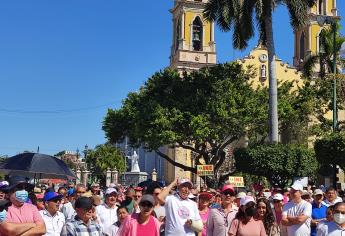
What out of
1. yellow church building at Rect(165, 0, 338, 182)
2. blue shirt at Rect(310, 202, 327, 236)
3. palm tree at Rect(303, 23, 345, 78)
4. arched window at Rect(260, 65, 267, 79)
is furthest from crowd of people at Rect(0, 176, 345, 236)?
arched window at Rect(260, 65, 267, 79)

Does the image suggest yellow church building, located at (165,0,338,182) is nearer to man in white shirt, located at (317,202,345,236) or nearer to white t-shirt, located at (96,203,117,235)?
white t-shirt, located at (96,203,117,235)

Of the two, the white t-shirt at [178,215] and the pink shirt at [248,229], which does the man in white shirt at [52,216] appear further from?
the pink shirt at [248,229]

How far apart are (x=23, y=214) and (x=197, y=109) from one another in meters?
27.9

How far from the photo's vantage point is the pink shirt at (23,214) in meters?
5.84

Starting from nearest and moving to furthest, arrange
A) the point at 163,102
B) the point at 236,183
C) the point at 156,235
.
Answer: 1. the point at 156,235
2. the point at 236,183
3. the point at 163,102

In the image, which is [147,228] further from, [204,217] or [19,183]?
[204,217]

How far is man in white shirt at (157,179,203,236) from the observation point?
7.41 meters

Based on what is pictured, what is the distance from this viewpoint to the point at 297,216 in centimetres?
864

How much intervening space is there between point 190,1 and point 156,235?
4404 cm

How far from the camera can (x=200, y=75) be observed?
3462 cm

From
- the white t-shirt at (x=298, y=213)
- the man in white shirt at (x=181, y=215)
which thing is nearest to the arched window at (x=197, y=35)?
the white t-shirt at (x=298, y=213)

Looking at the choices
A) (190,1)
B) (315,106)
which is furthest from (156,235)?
(190,1)

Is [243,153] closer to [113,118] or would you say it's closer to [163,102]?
[163,102]

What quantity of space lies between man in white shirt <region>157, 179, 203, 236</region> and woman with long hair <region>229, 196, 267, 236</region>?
472 mm
